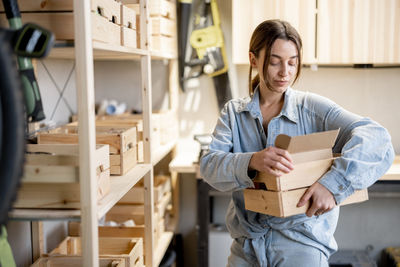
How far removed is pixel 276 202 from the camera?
1.47 m

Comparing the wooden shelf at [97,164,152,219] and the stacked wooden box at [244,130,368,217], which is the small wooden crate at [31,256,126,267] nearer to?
the wooden shelf at [97,164,152,219]

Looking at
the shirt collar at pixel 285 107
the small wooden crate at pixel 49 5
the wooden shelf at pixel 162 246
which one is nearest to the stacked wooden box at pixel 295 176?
the shirt collar at pixel 285 107

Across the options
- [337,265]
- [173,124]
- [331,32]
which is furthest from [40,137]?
[337,265]

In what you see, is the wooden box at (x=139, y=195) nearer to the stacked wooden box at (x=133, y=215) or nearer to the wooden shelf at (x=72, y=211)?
the stacked wooden box at (x=133, y=215)

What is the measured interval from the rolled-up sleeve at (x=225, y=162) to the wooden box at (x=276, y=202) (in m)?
Result: 0.05

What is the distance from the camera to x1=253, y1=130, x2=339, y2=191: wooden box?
1.43m

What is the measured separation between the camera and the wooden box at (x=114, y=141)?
174 cm

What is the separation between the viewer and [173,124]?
10.2 ft

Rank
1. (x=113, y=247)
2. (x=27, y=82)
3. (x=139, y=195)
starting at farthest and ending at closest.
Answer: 1. (x=139, y=195)
2. (x=113, y=247)
3. (x=27, y=82)

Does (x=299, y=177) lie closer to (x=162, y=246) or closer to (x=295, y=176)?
(x=295, y=176)

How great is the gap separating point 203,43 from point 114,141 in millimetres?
1342

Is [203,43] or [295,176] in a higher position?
[203,43]

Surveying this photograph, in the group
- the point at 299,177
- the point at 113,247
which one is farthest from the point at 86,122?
the point at 113,247

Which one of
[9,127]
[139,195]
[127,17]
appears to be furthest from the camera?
[139,195]
